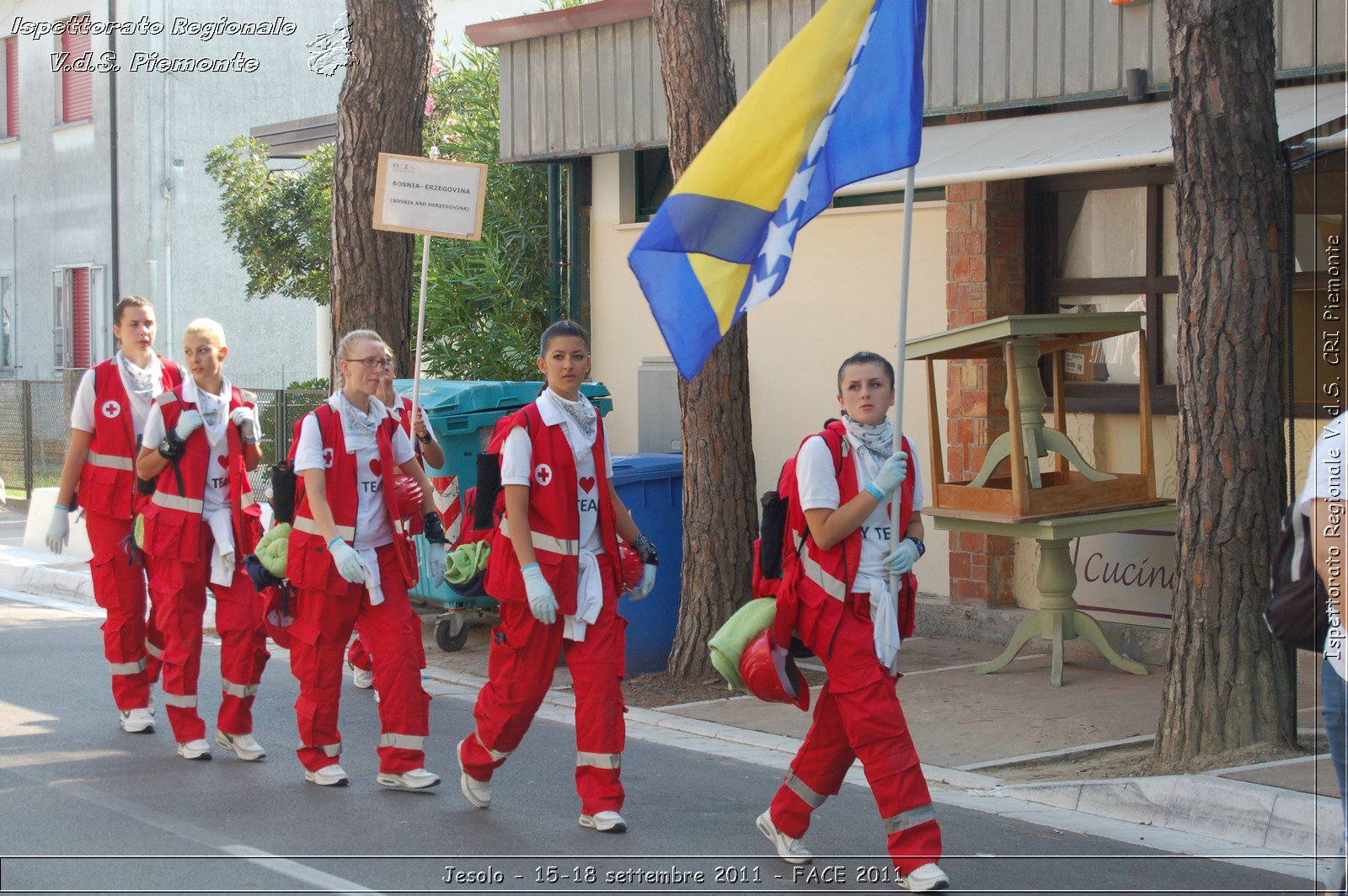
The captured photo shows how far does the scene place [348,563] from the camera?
20.7 ft

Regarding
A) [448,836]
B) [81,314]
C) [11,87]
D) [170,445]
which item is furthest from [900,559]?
[11,87]

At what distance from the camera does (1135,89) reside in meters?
9.03

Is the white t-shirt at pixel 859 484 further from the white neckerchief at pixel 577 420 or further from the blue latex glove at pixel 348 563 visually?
the blue latex glove at pixel 348 563

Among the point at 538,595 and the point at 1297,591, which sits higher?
the point at 1297,591

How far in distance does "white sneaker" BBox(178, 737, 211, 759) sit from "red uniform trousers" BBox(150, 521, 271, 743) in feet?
0.08

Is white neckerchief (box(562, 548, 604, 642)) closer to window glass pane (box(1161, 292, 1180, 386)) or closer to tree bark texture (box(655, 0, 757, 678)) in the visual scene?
tree bark texture (box(655, 0, 757, 678))

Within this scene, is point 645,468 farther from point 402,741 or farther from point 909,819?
point 909,819

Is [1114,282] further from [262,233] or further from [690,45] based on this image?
[262,233]

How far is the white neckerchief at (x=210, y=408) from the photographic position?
23.9 ft

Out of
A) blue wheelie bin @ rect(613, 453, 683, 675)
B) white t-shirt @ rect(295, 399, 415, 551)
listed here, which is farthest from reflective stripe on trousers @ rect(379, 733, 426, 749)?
blue wheelie bin @ rect(613, 453, 683, 675)

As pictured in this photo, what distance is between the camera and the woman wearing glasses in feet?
21.2

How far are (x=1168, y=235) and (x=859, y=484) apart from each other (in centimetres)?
506

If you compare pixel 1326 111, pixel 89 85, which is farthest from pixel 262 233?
pixel 1326 111

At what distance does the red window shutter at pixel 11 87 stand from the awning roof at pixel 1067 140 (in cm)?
2138
